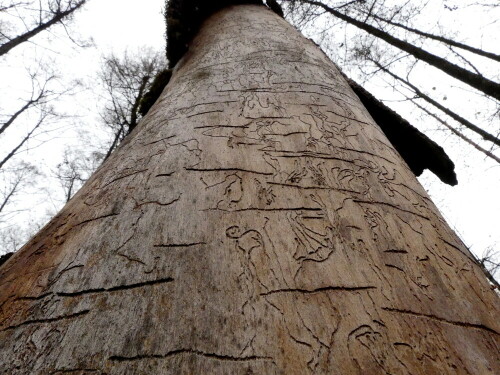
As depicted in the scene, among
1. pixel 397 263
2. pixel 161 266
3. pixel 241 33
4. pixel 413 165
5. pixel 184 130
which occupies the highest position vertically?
pixel 241 33

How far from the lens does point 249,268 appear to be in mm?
885

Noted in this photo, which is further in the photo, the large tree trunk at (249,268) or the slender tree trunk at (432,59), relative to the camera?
the slender tree trunk at (432,59)

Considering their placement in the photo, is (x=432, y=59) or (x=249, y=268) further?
(x=432, y=59)

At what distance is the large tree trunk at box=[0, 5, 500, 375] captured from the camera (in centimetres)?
71

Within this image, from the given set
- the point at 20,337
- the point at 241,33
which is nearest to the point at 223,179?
the point at 20,337

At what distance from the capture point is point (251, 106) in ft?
5.52

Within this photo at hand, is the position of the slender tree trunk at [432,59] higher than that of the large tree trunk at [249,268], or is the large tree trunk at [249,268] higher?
the large tree trunk at [249,268]

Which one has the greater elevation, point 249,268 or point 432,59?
point 249,268

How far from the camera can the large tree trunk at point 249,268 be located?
2.33 ft

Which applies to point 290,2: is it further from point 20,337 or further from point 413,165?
point 20,337

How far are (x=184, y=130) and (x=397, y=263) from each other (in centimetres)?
112

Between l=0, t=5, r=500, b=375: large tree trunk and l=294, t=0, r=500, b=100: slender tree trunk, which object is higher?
l=0, t=5, r=500, b=375: large tree trunk

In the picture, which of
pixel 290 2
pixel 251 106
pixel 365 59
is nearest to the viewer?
pixel 251 106

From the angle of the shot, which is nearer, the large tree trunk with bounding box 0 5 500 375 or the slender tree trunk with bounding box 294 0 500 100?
the large tree trunk with bounding box 0 5 500 375
